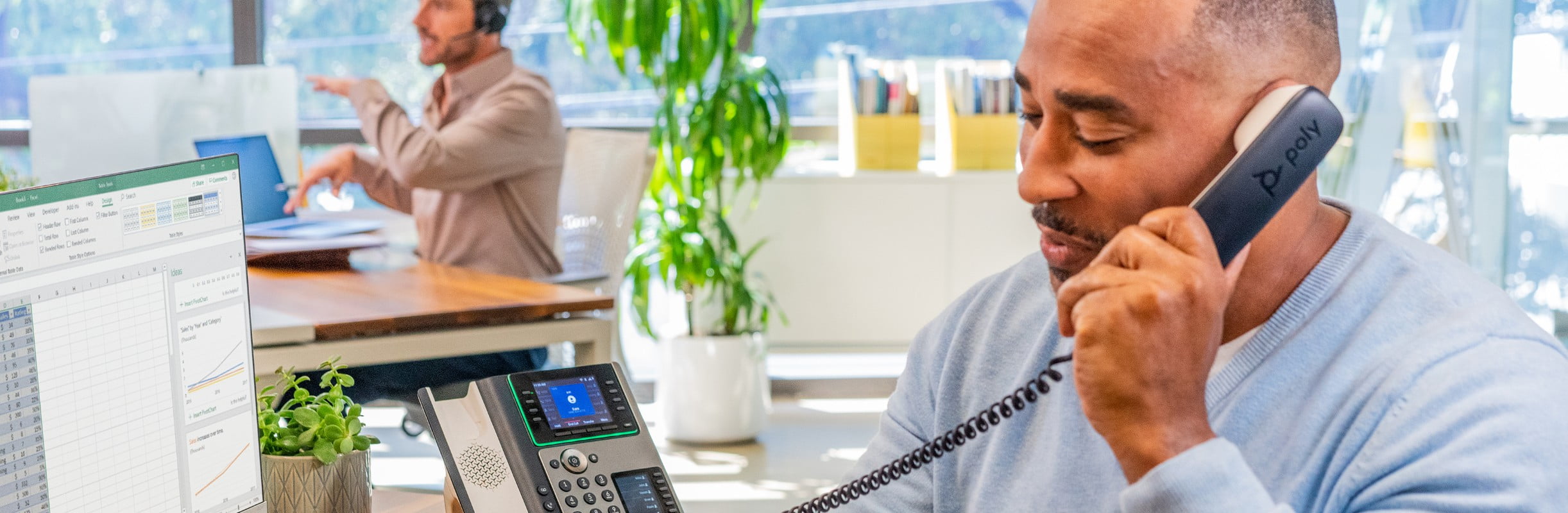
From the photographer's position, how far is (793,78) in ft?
15.8

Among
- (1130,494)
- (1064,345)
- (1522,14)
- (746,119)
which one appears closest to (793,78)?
(746,119)

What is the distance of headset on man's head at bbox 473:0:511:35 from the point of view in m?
3.43

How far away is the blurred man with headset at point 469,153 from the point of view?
10.7ft

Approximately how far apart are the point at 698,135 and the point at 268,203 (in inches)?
50.5

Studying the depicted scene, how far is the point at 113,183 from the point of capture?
3.15 ft

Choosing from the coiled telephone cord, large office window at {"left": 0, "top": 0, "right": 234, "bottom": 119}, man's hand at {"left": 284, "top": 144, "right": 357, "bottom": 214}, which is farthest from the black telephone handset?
large office window at {"left": 0, "top": 0, "right": 234, "bottom": 119}

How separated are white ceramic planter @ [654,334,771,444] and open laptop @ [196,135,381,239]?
121cm

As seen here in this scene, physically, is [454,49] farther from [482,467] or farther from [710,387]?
[482,467]

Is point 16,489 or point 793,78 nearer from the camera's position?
point 16,489

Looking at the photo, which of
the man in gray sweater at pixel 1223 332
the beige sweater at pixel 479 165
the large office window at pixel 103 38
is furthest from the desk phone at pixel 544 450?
the large office window at pixel 103 38

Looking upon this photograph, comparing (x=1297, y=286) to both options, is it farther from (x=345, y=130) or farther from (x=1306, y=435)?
(x=345, y=130)

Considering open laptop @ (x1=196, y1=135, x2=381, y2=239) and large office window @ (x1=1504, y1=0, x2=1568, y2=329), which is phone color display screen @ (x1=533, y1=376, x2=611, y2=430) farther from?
large office window @ (x1=1504, y1=0, x2=1568, y2=329)

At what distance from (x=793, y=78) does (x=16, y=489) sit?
4.02m

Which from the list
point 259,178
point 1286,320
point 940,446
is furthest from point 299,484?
point 259,178
